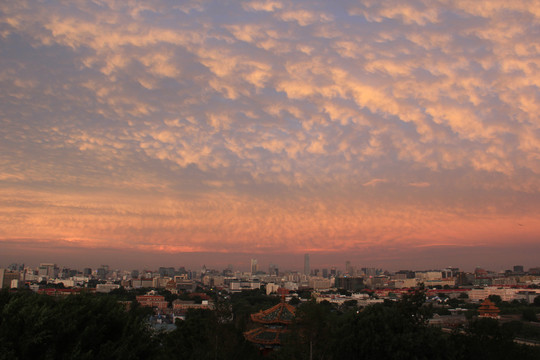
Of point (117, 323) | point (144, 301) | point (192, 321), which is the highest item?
point (117, 323)

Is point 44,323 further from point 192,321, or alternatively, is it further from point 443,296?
point 443,296

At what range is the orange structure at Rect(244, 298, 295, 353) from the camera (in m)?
17.6

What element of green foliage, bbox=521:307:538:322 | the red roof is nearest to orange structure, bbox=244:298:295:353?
the red roof

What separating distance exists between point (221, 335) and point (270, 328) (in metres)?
4.55

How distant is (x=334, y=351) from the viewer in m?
13.4

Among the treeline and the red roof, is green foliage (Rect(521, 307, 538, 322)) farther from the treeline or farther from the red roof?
the red roof

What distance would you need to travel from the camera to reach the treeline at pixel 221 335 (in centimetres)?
841

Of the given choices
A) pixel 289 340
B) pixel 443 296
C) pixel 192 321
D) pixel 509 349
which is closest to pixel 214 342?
pixel 289 340

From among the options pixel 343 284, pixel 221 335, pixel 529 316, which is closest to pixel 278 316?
pixel 221 335

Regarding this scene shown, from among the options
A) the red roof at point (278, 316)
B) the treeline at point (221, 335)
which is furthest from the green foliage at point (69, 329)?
the red roof at point (278, 316)

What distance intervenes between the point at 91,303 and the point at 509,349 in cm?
1229

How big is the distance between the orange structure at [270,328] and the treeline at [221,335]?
83 centimetres

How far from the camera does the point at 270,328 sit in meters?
18.5

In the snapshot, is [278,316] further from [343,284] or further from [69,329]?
[343,284]
